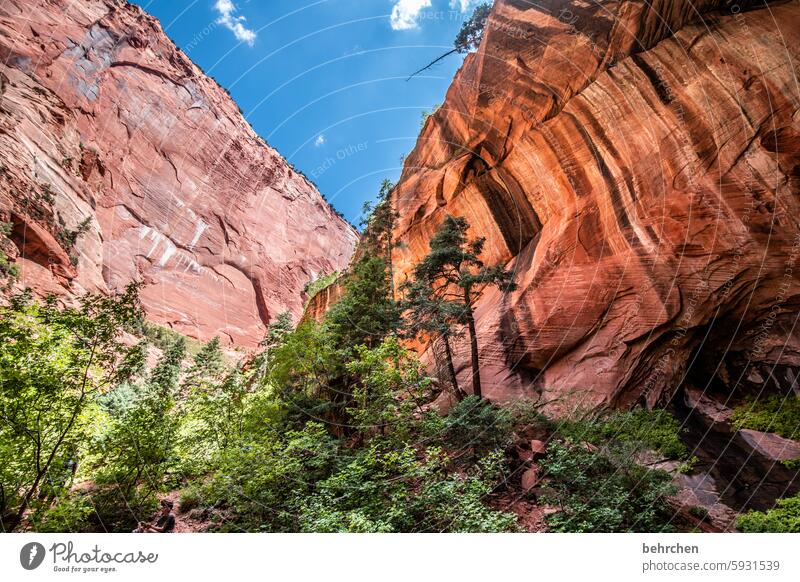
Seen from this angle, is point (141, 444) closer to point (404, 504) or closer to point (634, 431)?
point (404, 504)

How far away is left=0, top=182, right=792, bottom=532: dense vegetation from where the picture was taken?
21.4 feet

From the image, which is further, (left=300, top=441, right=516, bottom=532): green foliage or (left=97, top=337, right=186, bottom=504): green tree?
(left=97, top=337, right=186, bottom=504): green tree

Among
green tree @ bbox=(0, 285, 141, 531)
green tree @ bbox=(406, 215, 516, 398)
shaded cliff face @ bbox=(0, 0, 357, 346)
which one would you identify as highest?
shaded cliff face @ bbox=(0, 0, 357, 346)

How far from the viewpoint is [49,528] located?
21.5 feet

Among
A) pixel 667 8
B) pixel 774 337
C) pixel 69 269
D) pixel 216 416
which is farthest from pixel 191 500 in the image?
pixel 69 269

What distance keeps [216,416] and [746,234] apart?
55.9 ft

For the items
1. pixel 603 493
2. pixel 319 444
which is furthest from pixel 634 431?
pixel 319 444

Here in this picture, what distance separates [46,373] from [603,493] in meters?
10.6

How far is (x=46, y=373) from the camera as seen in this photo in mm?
6195

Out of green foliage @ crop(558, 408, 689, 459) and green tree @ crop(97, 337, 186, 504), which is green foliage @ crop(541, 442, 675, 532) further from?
green tree @ crop(97, 337, 186, 504)

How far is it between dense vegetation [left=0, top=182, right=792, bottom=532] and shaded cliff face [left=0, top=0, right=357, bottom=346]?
22.7 m

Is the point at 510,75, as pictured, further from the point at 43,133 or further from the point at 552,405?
the point at 43,133

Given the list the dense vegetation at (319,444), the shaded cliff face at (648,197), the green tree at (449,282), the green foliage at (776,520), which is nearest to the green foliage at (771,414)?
the shaded cliff face at (648,197)

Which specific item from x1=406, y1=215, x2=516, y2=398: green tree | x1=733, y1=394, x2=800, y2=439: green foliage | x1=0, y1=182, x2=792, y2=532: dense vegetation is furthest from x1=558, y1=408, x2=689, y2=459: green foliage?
x1=406, y1=215, x2=516, y2=398: green tree
